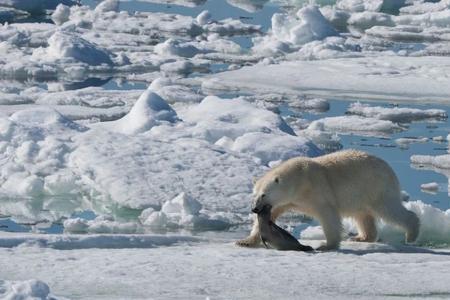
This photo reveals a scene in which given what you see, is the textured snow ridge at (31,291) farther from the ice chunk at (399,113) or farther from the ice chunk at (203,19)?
the ice chunk at (203,19)

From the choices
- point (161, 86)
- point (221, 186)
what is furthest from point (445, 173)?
point (161, 86)

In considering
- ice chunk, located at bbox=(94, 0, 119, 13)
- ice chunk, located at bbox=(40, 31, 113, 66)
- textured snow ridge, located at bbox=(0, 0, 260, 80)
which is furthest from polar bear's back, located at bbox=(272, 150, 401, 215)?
ice chunk, located at bbox=(94, 0, 119, 13)

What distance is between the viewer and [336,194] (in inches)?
243

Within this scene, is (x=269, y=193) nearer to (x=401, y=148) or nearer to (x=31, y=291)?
(x=31, y=291)

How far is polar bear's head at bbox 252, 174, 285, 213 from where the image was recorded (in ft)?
19.2

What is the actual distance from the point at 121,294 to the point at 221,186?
3.36 metres

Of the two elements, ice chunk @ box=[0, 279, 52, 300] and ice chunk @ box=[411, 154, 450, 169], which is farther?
ice chunk @ box=[411, 154, 450, 169]

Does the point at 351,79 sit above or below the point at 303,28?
below

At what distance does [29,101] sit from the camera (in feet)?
40.9

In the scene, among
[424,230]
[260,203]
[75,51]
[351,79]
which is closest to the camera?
[260,203]

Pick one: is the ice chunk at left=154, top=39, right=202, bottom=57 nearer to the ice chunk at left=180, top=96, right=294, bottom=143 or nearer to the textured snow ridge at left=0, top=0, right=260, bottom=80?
the textured snow ridge at left=0, top=0, right=260, bottom=80

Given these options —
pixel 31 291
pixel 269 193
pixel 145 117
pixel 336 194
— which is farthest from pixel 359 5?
pixel 31 291

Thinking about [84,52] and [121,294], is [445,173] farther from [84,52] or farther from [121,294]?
[84,52]

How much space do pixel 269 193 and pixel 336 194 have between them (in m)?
0.49
